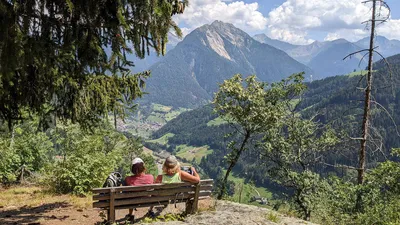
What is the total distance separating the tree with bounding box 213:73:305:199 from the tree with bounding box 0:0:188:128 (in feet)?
30.7

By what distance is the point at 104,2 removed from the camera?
19.0 feet

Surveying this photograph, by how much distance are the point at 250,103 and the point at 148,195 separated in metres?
10.2

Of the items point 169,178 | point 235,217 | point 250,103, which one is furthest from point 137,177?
point 250,103

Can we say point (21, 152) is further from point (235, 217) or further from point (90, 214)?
point (235, 217)

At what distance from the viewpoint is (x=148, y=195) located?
23.9ft

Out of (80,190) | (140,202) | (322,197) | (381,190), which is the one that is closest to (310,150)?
(322,197)

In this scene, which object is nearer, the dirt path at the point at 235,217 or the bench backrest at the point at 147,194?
the bench backrest at the point at 147,194

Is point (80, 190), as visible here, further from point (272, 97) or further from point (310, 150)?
point (310, 150)

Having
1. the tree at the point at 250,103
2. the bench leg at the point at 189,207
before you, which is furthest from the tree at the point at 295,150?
the bench leg at the point at 189,207

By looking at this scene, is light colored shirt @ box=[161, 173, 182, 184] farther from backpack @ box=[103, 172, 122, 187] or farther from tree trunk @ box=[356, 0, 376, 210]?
Result: tree trunk @ box=[356, 0, 376, 210]

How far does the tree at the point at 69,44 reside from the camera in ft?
15.6

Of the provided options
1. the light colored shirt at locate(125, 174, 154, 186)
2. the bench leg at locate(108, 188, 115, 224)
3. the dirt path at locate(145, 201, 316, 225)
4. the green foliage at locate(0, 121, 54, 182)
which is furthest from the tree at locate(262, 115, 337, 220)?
the bench leg at locate(108, 188, 115, 224)

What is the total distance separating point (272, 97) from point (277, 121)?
1301 millimetres

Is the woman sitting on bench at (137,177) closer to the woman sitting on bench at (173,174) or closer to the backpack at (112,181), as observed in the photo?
the backpack at (112,181)
